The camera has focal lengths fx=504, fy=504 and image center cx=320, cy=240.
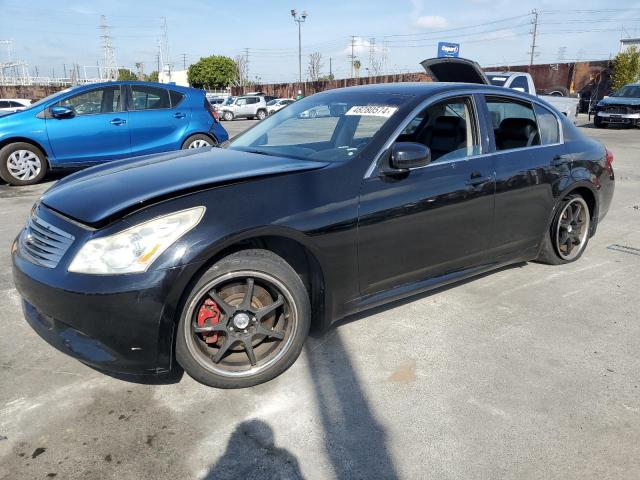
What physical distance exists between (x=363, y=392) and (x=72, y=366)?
163 centimetres

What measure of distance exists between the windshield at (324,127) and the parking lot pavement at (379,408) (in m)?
1.17

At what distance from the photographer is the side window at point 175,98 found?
8.38 m

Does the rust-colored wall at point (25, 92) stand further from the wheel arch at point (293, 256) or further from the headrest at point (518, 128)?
the wheel arch at point (293, 256)

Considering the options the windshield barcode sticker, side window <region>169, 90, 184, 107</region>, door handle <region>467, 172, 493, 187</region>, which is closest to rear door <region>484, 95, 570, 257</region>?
door handle <region>467, 172, 493, 187</region>

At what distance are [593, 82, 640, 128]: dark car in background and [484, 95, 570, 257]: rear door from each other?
58.5ft

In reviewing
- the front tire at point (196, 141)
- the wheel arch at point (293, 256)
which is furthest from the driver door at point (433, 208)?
the front tire at point (196, 141)

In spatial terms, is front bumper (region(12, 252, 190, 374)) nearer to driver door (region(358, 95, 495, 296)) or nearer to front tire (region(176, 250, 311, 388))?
front tire (region(176, 250, 311, 388))

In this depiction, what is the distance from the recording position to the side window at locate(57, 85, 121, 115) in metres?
7.71

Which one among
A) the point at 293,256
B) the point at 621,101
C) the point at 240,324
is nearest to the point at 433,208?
the point at 293,256

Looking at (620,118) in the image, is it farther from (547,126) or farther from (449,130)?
(449,130)

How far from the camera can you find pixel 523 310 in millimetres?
3598

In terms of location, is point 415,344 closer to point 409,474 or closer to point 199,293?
point 409,474

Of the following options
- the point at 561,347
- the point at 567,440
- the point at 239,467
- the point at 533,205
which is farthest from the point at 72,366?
the point at 533,205

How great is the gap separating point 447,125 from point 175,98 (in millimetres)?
6036
